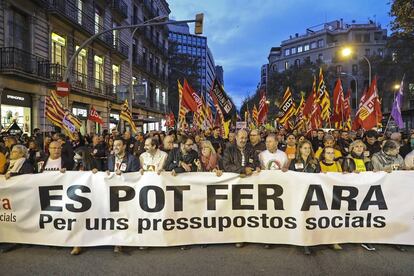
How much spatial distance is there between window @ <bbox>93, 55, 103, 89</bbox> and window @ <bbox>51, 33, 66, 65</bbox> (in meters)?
4.96

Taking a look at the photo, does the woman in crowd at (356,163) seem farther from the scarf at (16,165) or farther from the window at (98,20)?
the window at (98,20)

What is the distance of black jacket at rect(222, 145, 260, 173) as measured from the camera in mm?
6074

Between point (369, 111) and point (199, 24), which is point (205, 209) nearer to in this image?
point (369, 111)

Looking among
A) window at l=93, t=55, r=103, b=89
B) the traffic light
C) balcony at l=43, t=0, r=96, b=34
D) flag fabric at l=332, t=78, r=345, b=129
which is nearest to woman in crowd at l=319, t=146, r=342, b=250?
the traffic light

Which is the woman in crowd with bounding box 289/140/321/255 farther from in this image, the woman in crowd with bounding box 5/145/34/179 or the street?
the woman in crowd with bounding box 5/145/34/179

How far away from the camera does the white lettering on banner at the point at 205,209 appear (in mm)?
5363

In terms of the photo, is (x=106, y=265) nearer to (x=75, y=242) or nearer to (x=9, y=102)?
(x=75, y=242)

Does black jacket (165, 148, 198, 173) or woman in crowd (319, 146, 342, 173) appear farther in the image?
black jacket (165, 148, 198, 173)

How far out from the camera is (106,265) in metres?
4.83

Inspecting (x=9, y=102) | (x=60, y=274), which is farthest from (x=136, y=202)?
(x=9, y=102)

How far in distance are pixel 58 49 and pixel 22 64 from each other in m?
5.03

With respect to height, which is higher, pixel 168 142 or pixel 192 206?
pixel 168 142

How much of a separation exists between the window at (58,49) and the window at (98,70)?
4.96m

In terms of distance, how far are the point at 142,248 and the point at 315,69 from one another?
186ft
